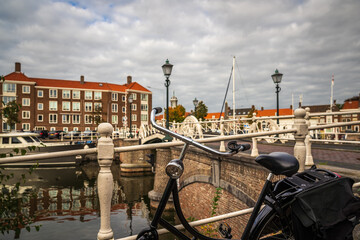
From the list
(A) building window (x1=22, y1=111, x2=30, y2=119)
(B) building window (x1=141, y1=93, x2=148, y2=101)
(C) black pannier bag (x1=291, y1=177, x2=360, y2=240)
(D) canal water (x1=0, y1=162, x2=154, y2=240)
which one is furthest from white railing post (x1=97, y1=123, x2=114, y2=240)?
(B) building window (x1=141, y1=93, x2=148, y2=101)

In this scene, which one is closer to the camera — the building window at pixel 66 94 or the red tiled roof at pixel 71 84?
the red tiled roof at pixel 71 84

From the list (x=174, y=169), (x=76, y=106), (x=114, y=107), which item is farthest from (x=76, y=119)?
(x=174, y=169)

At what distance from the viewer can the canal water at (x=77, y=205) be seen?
43.2 ft

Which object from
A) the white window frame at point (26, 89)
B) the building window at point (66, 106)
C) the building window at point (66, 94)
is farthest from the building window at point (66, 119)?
the white window frame at point (26, 89)

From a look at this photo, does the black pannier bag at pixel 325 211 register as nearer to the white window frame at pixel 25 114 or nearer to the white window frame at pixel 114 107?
the white window frame at pixel 25 114

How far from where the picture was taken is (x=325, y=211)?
1.79 meters

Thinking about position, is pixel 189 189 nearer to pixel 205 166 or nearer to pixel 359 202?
pixel 205 166

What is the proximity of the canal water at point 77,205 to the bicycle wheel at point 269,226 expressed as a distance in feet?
40.2

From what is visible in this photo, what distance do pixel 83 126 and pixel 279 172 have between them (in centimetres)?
5893

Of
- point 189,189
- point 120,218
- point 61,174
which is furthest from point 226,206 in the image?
point 61,174

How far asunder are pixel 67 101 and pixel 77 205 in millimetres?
43758

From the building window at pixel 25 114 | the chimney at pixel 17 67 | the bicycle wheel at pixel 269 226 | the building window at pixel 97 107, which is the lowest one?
the bicycle wheel at pixel 269 226

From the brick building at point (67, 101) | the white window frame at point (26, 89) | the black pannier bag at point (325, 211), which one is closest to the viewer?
the black pannier bag at point (325, 211)

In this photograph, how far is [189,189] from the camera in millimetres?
11648
